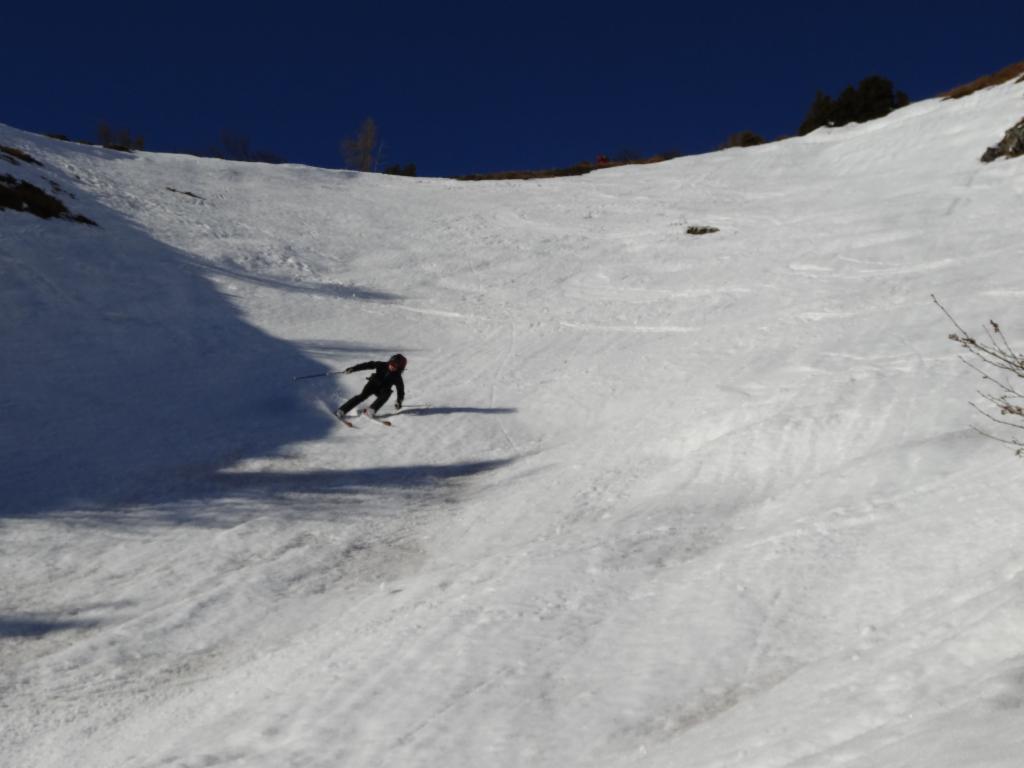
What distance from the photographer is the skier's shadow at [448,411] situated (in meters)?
14.0

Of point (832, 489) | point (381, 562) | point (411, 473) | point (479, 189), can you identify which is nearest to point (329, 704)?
point (381, 562)

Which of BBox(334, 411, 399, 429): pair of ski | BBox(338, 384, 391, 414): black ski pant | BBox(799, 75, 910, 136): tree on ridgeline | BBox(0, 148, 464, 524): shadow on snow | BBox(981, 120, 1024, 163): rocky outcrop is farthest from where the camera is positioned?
BBox(799, 75, 910, 136): tree on ridgeline

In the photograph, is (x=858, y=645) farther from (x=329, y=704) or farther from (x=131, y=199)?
(x=131, y=199)

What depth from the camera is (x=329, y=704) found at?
5629 millimetres

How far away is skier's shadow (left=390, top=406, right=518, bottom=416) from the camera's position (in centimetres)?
1405

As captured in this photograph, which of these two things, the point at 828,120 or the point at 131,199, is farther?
the point at 828,120

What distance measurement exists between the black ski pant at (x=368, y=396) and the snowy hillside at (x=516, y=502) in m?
0.38

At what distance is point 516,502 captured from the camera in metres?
10.1

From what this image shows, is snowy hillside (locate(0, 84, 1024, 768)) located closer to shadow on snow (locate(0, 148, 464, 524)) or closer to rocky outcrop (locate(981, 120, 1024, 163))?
shadow on snow (locate(0, 148, 464, 524))

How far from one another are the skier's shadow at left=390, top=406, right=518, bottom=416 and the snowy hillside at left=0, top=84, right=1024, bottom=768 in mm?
147

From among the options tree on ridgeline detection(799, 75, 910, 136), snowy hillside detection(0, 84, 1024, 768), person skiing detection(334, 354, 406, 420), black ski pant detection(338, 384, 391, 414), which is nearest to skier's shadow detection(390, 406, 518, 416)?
snowy hillside detection(0, 84, 1024, 768)

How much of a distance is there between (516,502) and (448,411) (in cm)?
423

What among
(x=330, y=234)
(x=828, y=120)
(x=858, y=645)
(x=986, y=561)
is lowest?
(x=858, y=645)

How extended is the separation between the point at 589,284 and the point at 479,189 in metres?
13.3
